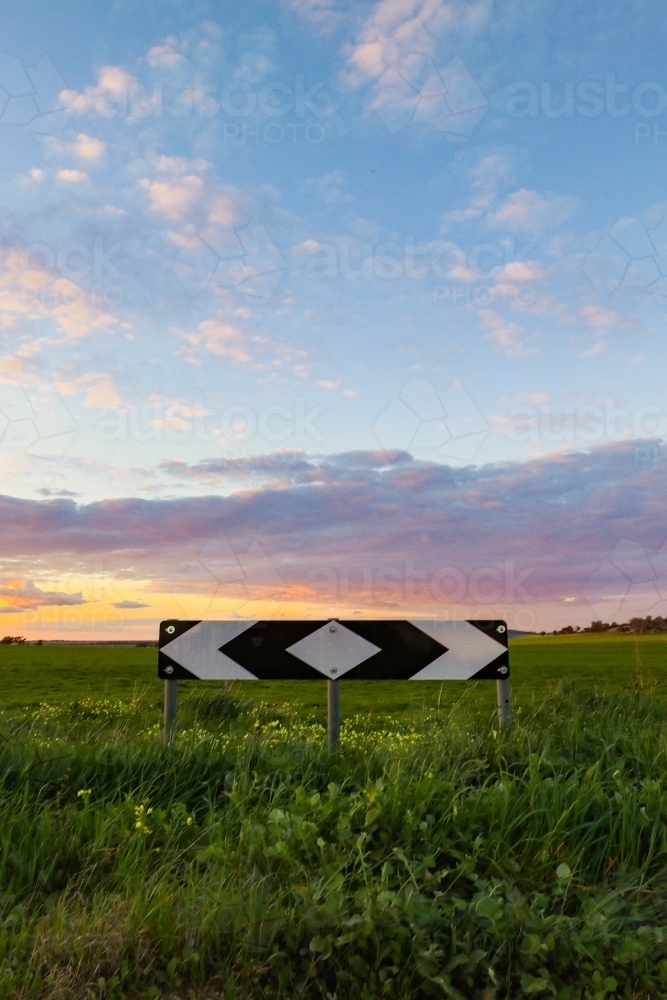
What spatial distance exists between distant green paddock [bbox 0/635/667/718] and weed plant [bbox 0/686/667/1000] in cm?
194

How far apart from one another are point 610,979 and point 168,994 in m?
1.80

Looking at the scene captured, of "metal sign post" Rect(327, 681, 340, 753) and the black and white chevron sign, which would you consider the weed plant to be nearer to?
"metal sign post" Rect(327, 681, 340, 753)

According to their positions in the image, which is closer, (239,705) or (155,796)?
(155,796)

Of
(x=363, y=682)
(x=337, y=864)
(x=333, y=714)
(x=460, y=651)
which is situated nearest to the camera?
(x=337, y=864)

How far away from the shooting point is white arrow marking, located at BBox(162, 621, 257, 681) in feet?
21.7

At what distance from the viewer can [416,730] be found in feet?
22.9

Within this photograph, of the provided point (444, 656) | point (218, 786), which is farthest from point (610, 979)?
point (444, 656)

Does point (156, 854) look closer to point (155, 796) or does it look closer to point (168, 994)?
point (155, 796)

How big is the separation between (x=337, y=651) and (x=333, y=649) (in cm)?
4

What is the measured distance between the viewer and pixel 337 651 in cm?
657

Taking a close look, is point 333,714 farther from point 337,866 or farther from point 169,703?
point 337,866

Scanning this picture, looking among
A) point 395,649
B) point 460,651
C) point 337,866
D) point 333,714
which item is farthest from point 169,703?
point 337,866

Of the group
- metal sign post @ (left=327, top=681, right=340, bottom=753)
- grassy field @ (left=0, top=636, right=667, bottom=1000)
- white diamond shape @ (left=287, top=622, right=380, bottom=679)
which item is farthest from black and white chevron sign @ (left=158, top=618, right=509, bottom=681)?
grassy field @ (left=0, top=636, right=667, bottom=1000)

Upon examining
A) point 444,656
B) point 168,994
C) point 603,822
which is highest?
point 444,656
